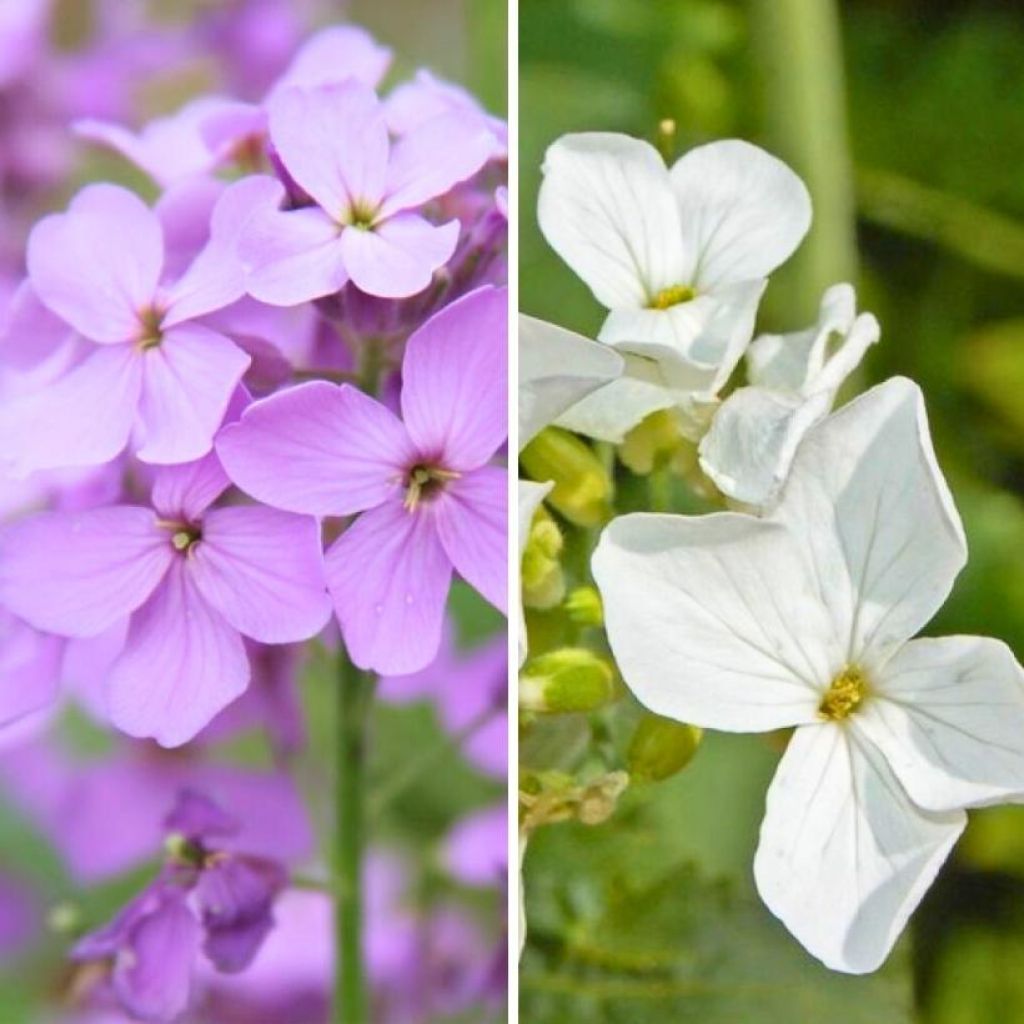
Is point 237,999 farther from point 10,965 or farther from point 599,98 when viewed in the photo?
point 599,98

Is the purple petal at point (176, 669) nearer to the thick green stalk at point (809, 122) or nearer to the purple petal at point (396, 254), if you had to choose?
the purple petal at point (396, 254)

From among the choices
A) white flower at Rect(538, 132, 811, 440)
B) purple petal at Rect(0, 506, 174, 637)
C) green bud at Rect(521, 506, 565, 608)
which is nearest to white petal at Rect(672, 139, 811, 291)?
white flower at Rect(538, 132, 811, 440)

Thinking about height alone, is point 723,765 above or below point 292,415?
below

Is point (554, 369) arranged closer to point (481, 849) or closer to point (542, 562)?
point (542, 562)

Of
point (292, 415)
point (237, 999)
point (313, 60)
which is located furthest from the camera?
point (237, 999)

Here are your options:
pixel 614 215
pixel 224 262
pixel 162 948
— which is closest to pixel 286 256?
pixel 224 262

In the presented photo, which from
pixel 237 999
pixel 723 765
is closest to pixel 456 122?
pixel 723 765

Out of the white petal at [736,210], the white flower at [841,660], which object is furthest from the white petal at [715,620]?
the white petal at [736,210]
